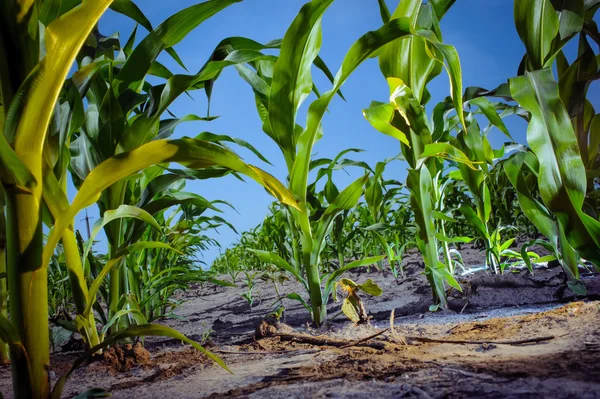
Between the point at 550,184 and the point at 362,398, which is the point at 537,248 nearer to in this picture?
the point at 550,184

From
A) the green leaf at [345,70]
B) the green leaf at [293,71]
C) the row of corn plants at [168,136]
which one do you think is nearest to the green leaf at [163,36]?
the row of corn plants at [168,136]

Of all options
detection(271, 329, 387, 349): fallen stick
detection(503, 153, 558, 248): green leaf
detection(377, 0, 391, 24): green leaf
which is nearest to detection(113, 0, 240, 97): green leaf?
detection(377, 0, 391, 24): green leaf

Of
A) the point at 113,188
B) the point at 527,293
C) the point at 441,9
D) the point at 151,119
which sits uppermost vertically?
the point at 441,9

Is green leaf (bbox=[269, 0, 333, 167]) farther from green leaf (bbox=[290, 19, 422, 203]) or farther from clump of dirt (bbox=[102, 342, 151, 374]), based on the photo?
clump of dirt (bbox=[102, 342, 151, 374])

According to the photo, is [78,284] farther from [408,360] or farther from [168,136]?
[408,360]

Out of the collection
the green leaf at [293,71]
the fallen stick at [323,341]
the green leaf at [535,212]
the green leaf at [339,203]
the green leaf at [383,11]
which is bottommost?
the fallen stick at [323,341]

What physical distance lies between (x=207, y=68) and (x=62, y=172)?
0.38 meters

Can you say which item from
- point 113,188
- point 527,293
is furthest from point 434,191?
point 113,188

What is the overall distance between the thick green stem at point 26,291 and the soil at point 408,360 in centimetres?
23

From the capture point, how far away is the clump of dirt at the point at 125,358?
0.96 metres

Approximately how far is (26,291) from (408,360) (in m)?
0.55

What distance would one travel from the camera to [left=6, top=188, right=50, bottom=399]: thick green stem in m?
0.53

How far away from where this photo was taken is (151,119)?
0.92 metres

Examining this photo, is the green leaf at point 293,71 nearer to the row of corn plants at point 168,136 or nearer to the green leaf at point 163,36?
the row of corn plants at point 168,136
